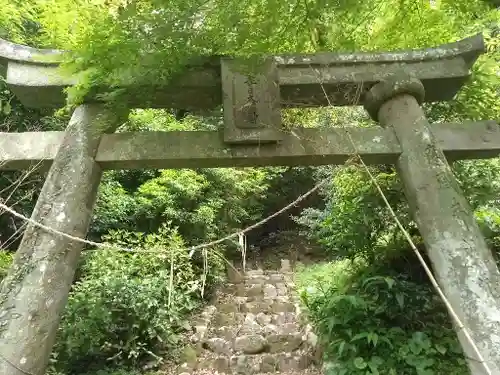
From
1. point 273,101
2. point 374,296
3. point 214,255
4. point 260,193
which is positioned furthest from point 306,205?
point 273,101

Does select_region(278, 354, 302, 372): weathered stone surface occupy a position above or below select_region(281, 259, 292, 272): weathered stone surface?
below

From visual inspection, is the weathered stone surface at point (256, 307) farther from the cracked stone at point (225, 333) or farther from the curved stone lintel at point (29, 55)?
the curved stone lintel at point (29, 55)

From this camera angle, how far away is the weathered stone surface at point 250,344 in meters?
5.80

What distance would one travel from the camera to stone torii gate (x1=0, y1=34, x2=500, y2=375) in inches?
126

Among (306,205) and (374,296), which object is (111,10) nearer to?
(374,296)

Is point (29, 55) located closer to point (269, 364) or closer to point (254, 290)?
point (269, 364)

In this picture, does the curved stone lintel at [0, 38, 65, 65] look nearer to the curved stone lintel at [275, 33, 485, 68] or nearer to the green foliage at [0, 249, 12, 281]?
the curved stone lintel at [275, 33, 485, 68]

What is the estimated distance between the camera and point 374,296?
4.73m

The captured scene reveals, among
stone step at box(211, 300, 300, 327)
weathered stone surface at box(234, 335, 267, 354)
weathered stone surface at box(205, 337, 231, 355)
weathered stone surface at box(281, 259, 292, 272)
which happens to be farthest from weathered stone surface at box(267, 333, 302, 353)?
weathered stone surface at box(281, 259, 292, 272)

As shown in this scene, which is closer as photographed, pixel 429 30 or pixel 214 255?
pixel 429 30

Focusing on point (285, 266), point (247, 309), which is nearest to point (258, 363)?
point (247, 309)

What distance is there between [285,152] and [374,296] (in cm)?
194

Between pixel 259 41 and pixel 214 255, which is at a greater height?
pixel 214 255

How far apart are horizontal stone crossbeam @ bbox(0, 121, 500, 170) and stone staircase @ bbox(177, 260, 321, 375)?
1752mm
